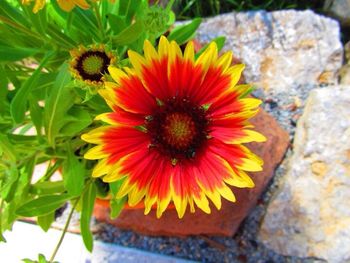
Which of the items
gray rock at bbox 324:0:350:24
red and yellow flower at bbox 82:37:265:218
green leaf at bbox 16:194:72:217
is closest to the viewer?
red and yellow flower at bbox 82:37:265:218

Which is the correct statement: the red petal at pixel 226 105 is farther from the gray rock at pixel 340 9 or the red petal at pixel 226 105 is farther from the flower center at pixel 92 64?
the gray rock at pixel 340 9

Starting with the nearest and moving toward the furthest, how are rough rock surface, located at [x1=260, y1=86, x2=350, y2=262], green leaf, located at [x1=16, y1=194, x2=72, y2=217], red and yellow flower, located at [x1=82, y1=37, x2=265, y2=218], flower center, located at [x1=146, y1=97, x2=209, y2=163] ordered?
red and yellow flower, located at [x1=82, y1=37, x2=265, y2=218], flower center, located at [x1=146, y1=97, x2=209, y2=163], green leaf, located at [x1=16, y1=194, x2=72, y2=217], rough rock surface, located at [x1=260, y1=86, x2=350, y2=262]

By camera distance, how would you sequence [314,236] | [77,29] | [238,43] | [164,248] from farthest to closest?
[238,43] < [164,248] < [314,236] < [77,29]

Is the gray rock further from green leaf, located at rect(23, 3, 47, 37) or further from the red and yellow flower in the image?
green leaf, located at rect(23, 3, 47, 37)

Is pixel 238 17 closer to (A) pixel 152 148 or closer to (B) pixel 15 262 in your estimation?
(A) pixel 152 148

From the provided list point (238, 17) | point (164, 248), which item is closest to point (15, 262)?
point (164, 248)

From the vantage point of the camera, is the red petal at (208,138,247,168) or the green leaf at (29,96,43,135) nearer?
the red petal at (208,138,247,168)

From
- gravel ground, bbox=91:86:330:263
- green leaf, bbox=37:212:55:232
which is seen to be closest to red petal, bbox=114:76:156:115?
green leaf, bbox=37:212:55:232
